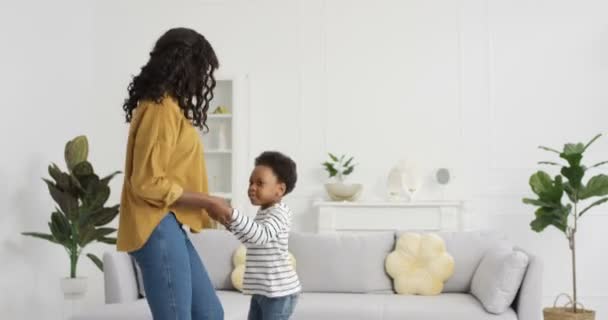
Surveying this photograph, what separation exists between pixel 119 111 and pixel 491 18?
10.5 ft

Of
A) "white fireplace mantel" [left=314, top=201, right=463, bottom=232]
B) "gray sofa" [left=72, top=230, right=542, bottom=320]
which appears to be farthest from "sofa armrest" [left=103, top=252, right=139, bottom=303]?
"white fireplace mantel" [left=314, top=201, right=463, bottom=232]

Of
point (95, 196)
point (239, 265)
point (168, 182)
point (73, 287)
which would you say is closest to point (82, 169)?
point (95, 196)

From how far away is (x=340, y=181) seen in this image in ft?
20.0

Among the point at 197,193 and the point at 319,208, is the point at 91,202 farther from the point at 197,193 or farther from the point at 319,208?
the point at 197,193

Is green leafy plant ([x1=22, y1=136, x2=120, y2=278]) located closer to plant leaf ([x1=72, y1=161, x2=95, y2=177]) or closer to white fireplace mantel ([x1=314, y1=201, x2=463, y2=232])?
plant leaf ([x1=72, y1=161, x2=95, y2=177])

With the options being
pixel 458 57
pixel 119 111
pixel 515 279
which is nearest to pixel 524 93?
pixel 458 57

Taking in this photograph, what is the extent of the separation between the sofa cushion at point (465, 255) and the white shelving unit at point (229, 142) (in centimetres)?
215

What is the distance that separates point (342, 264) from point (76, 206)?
6.62 feet

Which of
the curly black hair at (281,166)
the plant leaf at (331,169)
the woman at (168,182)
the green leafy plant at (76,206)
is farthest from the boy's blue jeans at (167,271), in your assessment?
the plant leaf at (331,169)

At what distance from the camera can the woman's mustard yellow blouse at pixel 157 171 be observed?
222 centimetres

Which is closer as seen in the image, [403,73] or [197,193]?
[197,193]

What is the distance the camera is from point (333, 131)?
20.5ft

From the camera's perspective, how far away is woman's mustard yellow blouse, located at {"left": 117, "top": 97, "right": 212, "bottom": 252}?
2.22m

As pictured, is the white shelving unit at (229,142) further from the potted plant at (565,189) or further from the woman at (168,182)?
the woman at (168,182)
